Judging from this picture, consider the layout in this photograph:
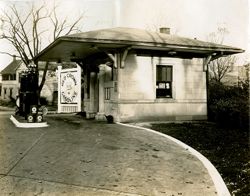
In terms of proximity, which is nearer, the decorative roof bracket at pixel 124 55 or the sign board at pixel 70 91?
the decorative roof bracket at pixel 124 55

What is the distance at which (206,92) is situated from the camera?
1595cm

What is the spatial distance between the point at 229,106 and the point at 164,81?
2.99m

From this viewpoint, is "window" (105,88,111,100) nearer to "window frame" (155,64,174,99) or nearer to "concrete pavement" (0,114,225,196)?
"window frame" (155,64,174,99)

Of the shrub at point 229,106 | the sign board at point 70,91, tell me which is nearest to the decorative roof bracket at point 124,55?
the sign board at point 70,91

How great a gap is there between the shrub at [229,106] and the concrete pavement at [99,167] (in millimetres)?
5171

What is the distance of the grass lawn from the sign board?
3.81m

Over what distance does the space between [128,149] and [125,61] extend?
643 cm

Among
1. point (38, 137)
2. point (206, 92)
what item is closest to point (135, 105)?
point (206, 92)

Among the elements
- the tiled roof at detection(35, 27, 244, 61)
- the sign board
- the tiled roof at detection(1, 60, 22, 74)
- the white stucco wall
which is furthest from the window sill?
the tiled roof at detection(1, 60, 22, 74)

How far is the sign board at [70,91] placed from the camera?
1434 cm

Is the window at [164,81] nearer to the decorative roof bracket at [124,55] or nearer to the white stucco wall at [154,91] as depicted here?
the white stucco wall at [154,91]

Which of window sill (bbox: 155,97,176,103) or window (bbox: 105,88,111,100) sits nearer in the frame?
window sill (bbox: 155,97,176,103)

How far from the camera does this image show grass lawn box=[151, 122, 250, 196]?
627cm

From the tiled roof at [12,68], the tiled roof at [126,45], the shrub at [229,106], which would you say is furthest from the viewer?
the tiled roof at [12,68]
